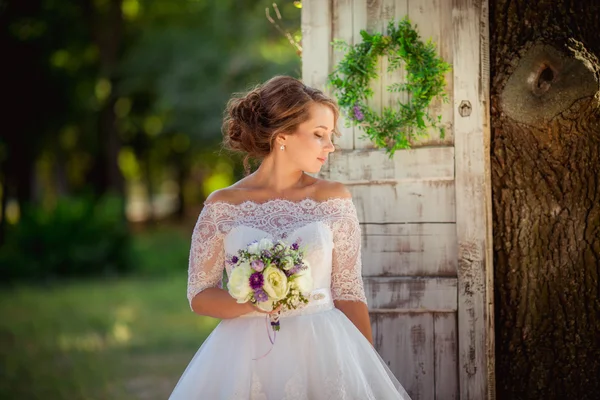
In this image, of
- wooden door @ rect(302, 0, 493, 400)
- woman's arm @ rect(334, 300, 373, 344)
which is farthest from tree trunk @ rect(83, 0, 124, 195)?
woman's arm @ rect(334, 300, 373, 344)

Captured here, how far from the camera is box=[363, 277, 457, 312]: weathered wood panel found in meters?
4.41

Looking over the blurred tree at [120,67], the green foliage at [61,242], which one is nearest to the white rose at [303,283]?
the green foliage at [61,242]

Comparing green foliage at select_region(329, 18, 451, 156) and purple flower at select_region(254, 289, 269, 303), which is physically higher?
green foliage at select_region(329, 18, 451, 156)

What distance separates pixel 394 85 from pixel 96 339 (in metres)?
6.29

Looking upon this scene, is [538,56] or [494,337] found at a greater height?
[538,56]

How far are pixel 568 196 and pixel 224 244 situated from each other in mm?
1839

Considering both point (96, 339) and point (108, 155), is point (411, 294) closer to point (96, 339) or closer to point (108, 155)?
point (96, 339)

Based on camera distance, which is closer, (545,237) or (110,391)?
(545,237)

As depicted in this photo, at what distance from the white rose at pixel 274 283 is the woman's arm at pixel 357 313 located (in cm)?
64

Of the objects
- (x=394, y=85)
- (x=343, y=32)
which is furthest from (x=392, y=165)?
(x=343, y=32)

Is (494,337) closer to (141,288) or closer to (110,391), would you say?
(110,391)

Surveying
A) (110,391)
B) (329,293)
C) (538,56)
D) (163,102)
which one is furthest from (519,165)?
(163,102)

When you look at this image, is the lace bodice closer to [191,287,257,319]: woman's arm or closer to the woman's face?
[191,287,257,319]: woman's arm

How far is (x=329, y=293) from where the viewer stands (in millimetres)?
3861
